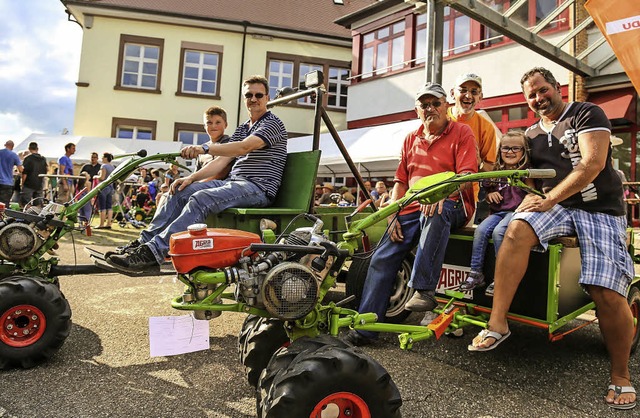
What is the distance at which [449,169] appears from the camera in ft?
10.7

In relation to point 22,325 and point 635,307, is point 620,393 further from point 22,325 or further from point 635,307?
point 22,325

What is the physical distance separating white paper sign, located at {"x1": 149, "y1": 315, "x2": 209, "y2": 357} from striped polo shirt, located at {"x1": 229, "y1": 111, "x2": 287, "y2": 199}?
121cm

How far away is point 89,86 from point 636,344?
19486 millimetres

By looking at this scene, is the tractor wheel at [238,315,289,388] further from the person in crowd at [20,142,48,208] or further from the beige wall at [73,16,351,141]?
the beige wall at [73,16,351,141]

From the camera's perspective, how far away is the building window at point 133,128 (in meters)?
18.7

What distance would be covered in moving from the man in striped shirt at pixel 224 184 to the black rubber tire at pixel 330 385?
59.7 inches

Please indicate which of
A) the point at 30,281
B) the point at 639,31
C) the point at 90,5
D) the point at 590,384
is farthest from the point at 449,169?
the point at 90,5

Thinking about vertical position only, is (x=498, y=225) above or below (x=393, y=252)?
above

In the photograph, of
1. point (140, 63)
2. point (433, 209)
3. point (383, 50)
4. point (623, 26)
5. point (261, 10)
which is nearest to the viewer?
point (433, 209)

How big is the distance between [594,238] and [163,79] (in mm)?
18696

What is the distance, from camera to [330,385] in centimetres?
186

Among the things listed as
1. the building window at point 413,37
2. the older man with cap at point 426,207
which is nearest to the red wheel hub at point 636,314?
the older man with cap at point 426,207

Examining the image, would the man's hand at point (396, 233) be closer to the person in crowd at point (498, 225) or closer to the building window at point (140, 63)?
the person in crowd at point (498, 225)

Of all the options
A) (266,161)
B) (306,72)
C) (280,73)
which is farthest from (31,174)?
(306,72)
